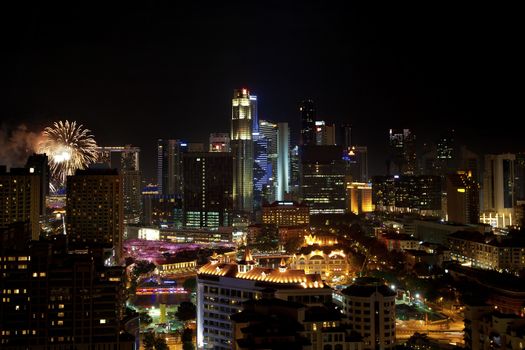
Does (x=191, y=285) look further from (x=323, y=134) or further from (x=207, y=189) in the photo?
(x=323, y=134)

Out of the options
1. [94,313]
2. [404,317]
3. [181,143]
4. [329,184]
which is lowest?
[404,317]

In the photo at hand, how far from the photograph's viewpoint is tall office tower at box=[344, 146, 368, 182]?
51.6 m

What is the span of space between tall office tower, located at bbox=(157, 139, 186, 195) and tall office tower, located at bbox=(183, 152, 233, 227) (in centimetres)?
805

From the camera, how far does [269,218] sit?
111 feet

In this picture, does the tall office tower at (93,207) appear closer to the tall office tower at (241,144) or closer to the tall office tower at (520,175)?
the tall office tower at (241,144)

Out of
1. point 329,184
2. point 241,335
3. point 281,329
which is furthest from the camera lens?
point 329,184

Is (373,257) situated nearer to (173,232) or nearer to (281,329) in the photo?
(173,232)

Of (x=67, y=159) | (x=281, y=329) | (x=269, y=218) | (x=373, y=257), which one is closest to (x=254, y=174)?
(x=269, y=218)

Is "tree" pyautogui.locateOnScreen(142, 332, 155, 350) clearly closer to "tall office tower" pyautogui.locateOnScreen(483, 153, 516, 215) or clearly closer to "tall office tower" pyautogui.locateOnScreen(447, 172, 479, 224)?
"tall office tower" pyautogui.locateOnScreen(447, 172, 479, 224)

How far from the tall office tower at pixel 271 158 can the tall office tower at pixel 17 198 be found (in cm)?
2767

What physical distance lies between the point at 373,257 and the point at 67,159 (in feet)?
40.5

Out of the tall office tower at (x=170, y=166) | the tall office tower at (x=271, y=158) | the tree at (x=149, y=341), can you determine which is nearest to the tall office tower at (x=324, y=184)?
the tall office tower at (x=271, y=158)

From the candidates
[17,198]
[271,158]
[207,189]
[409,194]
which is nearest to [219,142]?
[271,158]

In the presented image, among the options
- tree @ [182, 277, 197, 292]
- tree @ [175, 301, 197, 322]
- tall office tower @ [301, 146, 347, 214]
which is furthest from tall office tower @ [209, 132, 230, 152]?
tree @ [175, 301, 197, 322]
